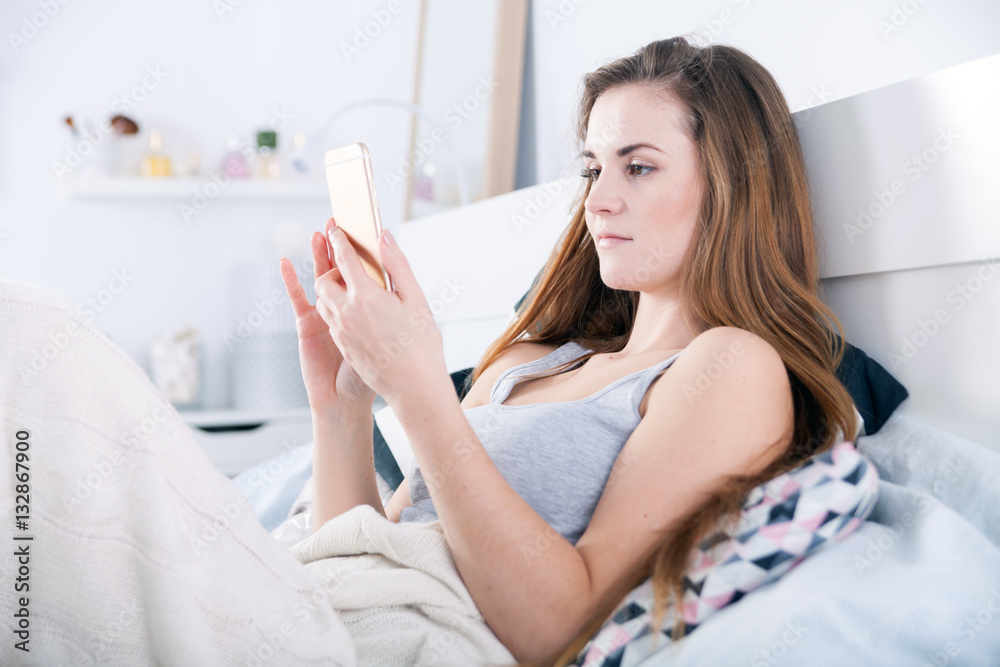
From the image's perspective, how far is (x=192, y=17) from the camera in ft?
8.75

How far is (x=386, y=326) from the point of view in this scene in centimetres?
78

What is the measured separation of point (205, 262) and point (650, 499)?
90.0 inches

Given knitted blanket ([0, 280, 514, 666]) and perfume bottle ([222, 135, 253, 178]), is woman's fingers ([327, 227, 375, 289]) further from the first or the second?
perfume bottle ([222, 135, 253, 178])

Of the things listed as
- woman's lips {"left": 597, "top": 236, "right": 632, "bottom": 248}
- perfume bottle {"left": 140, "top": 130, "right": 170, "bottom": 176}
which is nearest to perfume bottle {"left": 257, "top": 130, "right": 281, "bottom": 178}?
perfume bottle {"left": 140, "top": 130, "right": 170, "bottom": 176}

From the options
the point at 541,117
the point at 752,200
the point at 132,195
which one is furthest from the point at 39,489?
the point at 132,195

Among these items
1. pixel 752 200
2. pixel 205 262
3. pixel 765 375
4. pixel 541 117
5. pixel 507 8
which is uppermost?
pixel 507 8

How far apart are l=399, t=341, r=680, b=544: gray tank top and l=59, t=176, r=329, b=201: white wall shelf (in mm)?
1915

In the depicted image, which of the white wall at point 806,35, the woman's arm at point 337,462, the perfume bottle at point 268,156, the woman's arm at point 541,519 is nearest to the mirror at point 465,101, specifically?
the white wall at point 806,35

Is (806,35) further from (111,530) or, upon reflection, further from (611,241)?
(111,530)

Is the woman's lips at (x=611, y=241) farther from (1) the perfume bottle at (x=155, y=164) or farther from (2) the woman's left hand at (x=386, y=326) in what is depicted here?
(1) the perfume bottle at (x=155, y=164)

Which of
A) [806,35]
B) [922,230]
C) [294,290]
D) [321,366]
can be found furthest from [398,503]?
[806,35]

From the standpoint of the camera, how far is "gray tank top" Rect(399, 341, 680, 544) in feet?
2.83

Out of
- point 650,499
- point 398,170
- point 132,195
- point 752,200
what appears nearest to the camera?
point 650,499

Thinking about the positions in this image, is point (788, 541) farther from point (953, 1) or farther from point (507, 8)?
point (507, 8)
